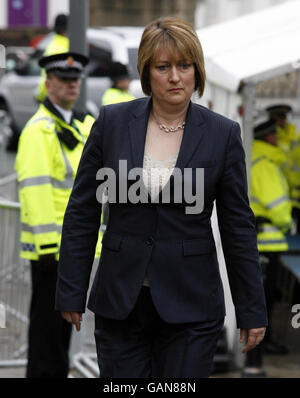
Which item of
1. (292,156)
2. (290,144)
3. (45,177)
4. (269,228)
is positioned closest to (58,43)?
(290,144)

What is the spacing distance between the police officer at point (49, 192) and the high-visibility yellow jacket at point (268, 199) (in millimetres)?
1694

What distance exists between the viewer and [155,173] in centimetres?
369

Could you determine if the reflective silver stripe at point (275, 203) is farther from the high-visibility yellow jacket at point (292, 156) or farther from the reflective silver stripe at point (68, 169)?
the reflective silver stripe at point (68, 169)

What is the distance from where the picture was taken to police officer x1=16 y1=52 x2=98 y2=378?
520cm

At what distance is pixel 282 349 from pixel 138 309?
402 cm

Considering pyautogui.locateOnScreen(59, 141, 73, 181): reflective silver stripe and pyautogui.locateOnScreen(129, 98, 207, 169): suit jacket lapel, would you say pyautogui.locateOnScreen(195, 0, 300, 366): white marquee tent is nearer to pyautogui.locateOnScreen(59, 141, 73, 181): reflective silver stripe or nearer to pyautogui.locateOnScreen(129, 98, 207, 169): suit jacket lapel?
pyautogui.locateOnScreen(59, 141, 73, 181): reflective silver stripe

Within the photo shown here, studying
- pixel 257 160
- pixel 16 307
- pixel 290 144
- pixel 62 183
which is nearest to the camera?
pixel 62 183

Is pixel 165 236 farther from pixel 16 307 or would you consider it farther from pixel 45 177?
pixel 16 307

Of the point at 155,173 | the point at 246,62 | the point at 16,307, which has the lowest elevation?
the point at 16,307

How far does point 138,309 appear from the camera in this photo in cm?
369

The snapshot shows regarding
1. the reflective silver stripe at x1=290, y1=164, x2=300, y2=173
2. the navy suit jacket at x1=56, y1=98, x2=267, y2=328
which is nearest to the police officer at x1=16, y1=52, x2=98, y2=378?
the navy suit jacket at x1=56, y1=98, x2=267, y2=328

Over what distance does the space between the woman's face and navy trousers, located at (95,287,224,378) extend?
716 millimetres

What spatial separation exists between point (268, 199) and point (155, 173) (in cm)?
336

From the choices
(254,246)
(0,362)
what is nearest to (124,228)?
(254,246)
